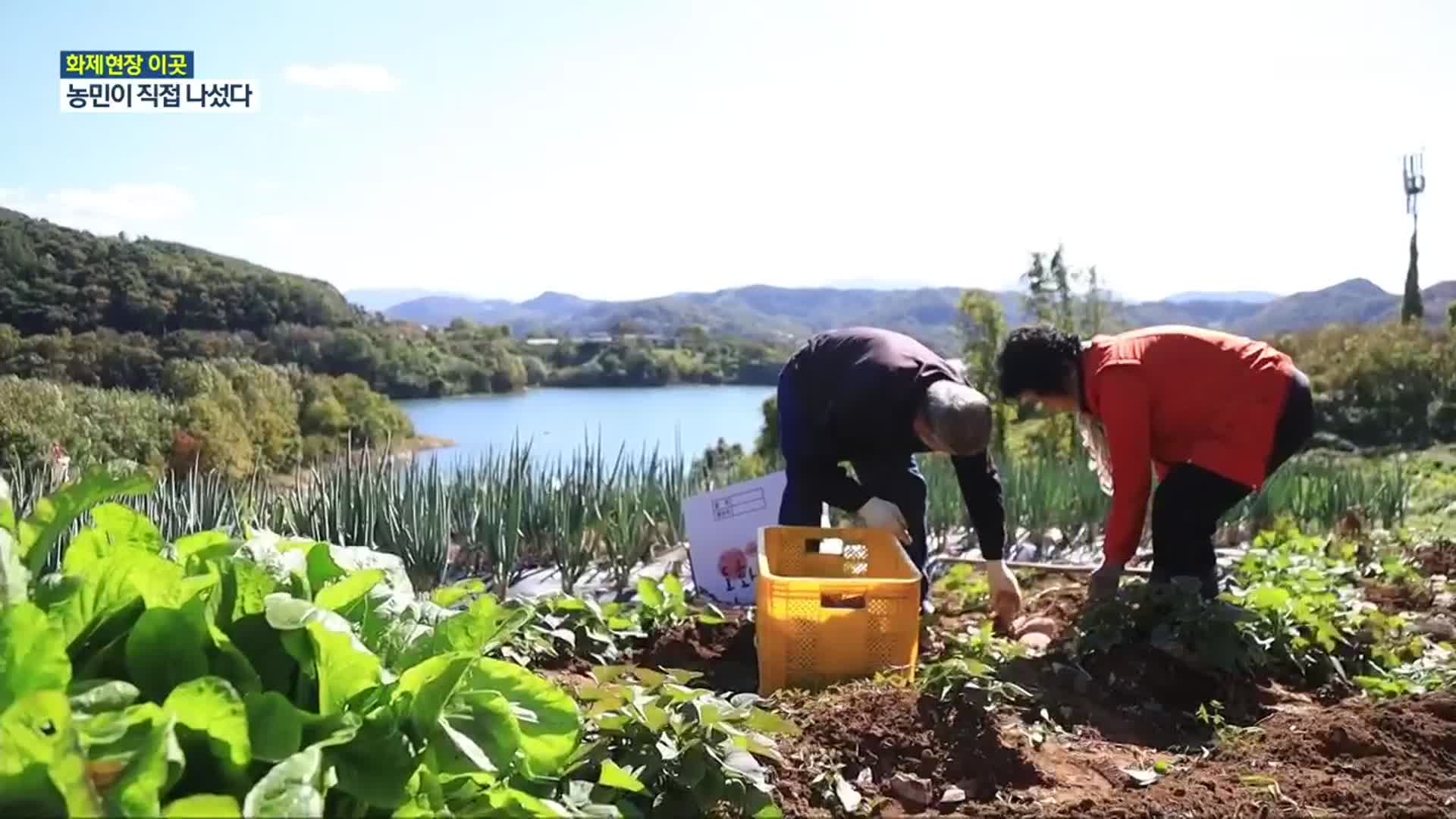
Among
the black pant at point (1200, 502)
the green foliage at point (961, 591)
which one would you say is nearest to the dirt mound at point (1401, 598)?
the black pant at point (1200, 502)

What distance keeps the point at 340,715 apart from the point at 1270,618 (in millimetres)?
2492

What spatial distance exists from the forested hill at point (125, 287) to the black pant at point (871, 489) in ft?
11.5

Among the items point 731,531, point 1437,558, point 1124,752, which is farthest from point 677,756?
point 1437,558

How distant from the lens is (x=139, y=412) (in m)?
4.84

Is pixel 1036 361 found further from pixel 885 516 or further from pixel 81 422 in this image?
pixel 81 422

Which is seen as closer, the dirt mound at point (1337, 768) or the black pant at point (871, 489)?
the dirt mound at point (1337, 768)

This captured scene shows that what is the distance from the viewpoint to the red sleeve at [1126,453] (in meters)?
2.99

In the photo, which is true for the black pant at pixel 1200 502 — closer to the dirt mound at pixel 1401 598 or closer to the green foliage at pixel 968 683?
the dirt mound at pixel 1401 598

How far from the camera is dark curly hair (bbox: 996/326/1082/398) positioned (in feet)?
10.1

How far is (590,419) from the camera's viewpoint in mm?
5418

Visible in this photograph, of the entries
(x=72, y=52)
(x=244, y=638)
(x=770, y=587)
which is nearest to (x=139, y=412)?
(x=72, y=52)

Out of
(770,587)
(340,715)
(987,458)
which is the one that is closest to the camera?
(340,715)

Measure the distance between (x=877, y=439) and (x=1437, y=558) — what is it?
2.63 meters

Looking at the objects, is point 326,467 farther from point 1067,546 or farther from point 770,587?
point 1067,546
